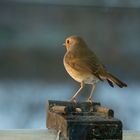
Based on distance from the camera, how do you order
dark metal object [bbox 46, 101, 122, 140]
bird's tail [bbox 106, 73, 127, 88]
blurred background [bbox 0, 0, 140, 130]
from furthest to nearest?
blurred background [bbox 0, 0, 140, 130] → bird's tail [bbox 106, 73, 127, 88] → dark metal object [bbox 46, 101, 122, 140]

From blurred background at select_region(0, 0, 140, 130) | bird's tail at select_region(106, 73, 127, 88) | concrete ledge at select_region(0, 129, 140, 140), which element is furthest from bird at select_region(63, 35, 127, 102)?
blurred background at select_region(0, 0, 140, 130)

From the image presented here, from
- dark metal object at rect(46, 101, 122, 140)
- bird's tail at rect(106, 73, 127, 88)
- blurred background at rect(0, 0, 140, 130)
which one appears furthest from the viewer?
blurred background at rect(0, 0, 140, 130)

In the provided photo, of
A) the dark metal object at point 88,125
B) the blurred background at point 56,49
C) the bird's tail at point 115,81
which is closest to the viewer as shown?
the dark metal object at point 88,125

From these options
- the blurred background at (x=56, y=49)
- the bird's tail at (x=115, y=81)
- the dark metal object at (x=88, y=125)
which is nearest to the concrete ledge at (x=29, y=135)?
the dark metal object at (x=88, y=125)

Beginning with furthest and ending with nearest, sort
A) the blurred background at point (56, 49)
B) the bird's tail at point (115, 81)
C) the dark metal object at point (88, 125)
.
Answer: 1. the blurred background at point (56, 49)
2. the bird's tail at point (115, 81)
3. the dark metal object at point (88, 125)

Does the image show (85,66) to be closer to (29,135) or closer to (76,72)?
(76,72)

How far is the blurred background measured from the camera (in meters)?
3.64

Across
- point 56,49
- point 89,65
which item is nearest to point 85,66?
point 89,65

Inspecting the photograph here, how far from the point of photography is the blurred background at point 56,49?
3.64 m

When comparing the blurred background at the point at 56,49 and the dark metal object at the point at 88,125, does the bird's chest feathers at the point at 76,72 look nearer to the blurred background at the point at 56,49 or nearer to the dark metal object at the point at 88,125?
the dark metal object at the point at 88,125

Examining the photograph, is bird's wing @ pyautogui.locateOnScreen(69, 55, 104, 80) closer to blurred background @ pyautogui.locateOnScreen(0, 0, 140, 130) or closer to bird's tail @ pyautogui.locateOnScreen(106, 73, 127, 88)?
bird's tail @ pyautogui.locateOnScreen(106, 73, 127, 88)

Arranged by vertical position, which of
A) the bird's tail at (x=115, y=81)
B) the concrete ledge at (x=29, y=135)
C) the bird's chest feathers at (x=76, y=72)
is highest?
the bird's chest feathers at (x=76, y=72)

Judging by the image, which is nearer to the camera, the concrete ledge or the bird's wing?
the concrete ledge

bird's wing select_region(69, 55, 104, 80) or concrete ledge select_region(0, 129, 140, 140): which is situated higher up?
bird's wing select_region(69, 55, 104, 80)
